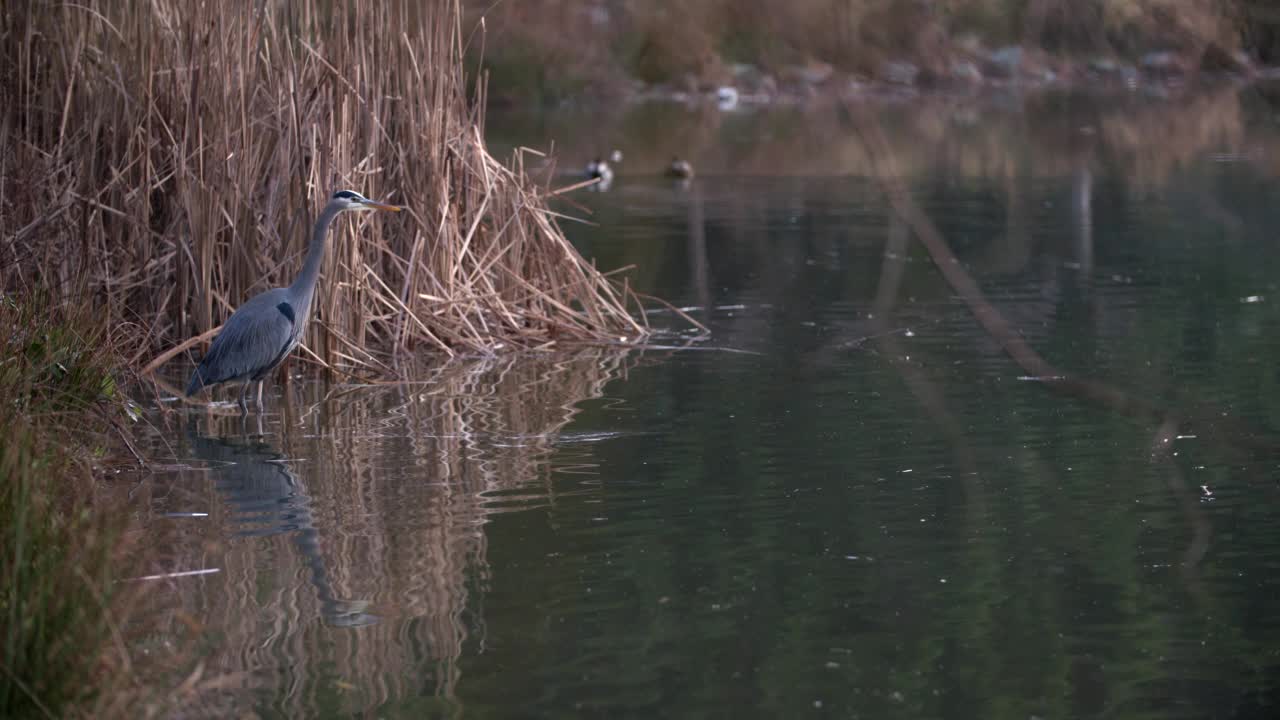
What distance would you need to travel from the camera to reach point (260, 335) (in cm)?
727

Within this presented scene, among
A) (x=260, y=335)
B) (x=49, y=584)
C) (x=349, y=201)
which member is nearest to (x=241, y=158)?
(x=349, y=201)

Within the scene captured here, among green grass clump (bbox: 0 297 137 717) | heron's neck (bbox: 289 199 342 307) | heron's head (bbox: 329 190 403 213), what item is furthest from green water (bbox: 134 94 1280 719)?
heron's head (bbox: 329 190 403 213)

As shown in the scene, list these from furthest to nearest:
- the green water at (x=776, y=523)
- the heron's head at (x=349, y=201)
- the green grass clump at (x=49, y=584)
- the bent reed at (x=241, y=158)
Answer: the bent reed at (x=241, y=158) < the heron's head at (x=349, y=201) < the green water at (x=776, y=523) < the green grass clump at (x=49, y=584)

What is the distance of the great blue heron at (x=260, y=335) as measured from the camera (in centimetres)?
725

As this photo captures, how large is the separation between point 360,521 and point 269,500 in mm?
509

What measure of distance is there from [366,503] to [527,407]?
1863mm

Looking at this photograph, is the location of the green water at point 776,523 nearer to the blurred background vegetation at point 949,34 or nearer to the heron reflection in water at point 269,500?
the heron reflection in water at point 269,500

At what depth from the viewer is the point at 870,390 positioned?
8.08 metres

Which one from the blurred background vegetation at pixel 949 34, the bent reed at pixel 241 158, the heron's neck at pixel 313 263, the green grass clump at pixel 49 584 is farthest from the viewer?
the bent reed at pixel 241 158

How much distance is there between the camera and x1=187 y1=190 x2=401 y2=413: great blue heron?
7.25m

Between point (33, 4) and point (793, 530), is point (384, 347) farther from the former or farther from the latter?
point (793, 530)

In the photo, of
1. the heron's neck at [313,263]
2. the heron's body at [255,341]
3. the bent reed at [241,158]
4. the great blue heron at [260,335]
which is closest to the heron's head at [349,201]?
the heron's neck at [313,263]

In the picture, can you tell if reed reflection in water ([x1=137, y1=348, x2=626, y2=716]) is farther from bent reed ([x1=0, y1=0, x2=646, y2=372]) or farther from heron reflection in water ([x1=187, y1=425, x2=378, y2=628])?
bent reed ([x1=0, y1=0, x2=646, y2=372])

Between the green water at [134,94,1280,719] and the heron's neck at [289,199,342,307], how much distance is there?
587 millimetres
